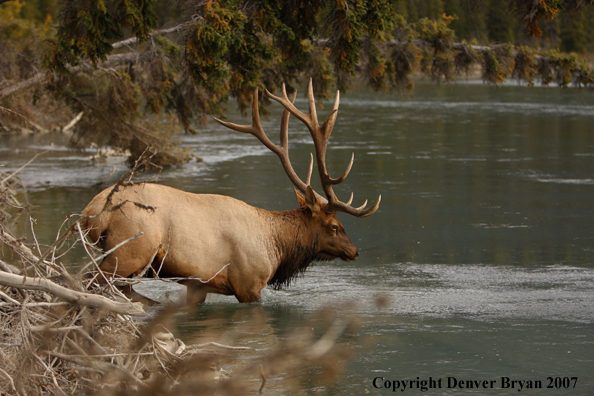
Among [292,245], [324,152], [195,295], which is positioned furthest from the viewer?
[324,152]

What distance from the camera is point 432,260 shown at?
966 centimetres

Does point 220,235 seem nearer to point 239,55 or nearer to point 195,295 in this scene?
point 195,295

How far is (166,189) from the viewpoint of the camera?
6.99 meters

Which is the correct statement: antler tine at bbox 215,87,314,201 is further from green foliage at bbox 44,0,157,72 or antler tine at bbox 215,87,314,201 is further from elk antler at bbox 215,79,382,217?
green foliage at bbox 44,0,157,72

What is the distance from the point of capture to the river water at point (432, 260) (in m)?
5.84

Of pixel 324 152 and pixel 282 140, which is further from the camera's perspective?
pixel 282 140

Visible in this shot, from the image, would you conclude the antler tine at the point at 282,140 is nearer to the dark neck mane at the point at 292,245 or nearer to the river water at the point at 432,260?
the dark neck mane at the point at 292,245

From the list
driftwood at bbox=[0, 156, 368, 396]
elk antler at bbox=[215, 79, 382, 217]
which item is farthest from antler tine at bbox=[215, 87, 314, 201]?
driftwood at bbox=[0, 156, 368, 396]

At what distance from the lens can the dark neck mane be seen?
24.7ft

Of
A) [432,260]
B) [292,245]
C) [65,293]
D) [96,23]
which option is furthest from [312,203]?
[96,23]

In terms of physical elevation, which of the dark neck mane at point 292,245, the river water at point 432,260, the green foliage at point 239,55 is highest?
the green foliage at point 239,55

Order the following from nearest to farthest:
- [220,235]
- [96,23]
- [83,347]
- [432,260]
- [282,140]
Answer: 1. [83,347]
2. [220,235]
3. [282,140]
4. [432,260]
5. [96,23]

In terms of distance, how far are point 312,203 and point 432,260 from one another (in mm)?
2730

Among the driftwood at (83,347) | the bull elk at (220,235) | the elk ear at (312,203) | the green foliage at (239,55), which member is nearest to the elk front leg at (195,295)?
the bull elk at (220,235)
